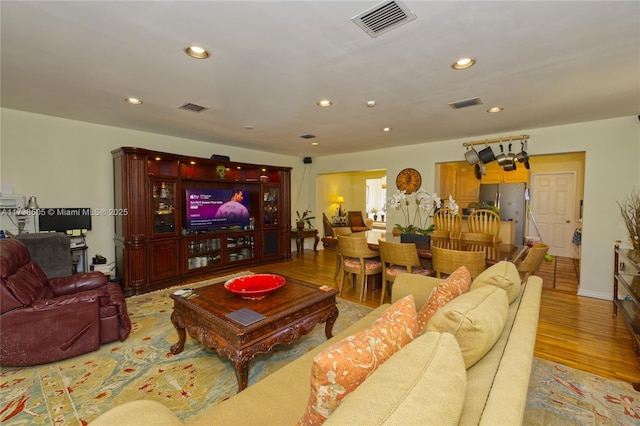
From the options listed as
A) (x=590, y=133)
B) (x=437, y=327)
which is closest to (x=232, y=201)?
(x=437, y=327)

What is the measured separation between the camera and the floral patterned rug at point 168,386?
1.77 meters

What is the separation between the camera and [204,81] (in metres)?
2.63

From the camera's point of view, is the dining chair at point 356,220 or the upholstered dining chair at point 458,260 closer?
the upholstered dining chair at point 458,260

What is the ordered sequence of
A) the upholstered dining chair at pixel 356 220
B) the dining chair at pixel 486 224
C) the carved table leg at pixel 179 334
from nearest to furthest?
the carved table leg at pixel 179 334, the dining chair at pixel 486 224, the upholstered dining chair at pixel 356 220

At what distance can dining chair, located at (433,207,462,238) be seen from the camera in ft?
13.7

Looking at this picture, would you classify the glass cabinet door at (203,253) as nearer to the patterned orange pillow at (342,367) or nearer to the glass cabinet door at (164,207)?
the glass cabinet door at (164,207)

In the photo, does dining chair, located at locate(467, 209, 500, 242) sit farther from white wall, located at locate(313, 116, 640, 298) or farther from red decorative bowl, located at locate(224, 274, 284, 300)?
red decorative bowl, located at locate(224, 274, 284, 300)

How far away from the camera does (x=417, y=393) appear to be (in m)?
0.69

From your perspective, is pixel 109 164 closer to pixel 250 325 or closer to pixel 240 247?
pixel 240 247

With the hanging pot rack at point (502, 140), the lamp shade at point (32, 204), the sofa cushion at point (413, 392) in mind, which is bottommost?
the sofa cushion at point (413, 392)

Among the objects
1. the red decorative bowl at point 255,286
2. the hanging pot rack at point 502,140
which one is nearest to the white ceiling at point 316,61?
the hanging pot rack at point 502,140

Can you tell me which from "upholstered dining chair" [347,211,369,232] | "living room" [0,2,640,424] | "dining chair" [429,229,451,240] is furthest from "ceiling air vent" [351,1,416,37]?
"upholstered dining chair" [347,211,369,232]

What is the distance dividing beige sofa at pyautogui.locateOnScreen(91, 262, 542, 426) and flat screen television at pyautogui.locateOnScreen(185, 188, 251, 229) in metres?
4.00

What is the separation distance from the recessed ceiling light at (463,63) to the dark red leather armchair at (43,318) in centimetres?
359
